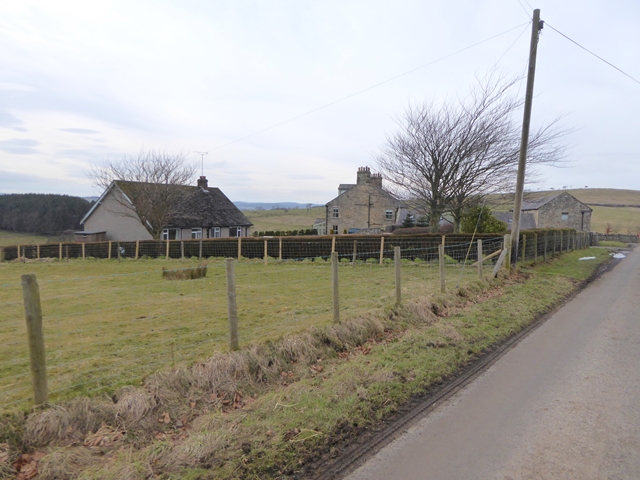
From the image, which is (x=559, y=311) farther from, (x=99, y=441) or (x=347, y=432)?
(x=99, y=441)

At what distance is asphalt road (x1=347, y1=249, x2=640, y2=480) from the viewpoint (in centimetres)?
357

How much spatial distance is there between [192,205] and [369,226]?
1909 centimetres

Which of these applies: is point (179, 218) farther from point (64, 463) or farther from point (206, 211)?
point (64, 463)

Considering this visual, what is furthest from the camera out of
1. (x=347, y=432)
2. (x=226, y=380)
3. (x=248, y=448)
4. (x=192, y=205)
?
(x=192, y=205)

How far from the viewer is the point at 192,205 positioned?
1720 inches

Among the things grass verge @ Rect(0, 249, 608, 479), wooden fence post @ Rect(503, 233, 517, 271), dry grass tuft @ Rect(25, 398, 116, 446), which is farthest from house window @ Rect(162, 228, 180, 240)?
dry grass tuft @ Rect(25, 398, 116, 446)

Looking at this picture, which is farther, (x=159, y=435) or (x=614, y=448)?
(x=159, y=435)

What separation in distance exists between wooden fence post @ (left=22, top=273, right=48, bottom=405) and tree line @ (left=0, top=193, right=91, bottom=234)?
208 feet

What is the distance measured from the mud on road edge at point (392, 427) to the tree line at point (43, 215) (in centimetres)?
6452

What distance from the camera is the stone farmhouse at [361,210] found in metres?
48.2

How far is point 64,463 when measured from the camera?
353 centimetres

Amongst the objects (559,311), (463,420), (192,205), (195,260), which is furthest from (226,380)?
(192,205)

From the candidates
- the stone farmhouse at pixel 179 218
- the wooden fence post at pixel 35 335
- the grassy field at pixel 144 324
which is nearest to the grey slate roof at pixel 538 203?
the stone farmhouse at pixel 179 218

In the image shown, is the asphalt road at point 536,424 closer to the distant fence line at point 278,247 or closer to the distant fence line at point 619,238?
the distant fence line at point 278,247
